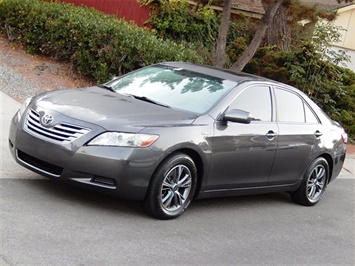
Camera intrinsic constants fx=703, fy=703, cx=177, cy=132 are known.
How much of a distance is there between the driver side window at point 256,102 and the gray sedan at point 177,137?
0.01 meters

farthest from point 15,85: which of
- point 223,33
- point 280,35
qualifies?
point 280,35

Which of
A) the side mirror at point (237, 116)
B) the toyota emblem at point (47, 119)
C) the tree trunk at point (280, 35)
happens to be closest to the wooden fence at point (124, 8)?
the tree trunk at point (280, 35)

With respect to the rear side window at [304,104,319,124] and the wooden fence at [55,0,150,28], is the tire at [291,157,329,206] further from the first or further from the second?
the wooden fence at [55,0,150,28]

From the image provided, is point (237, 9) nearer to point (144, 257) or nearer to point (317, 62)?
point (317, 62)

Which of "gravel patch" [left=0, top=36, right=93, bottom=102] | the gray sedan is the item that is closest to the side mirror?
the gray sedan

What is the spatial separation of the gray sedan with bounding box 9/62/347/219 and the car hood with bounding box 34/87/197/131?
11 millimetres

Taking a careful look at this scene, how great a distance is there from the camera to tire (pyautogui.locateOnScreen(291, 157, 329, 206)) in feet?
30.0

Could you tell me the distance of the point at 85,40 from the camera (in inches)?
547

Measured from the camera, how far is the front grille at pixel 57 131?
692 centimetres

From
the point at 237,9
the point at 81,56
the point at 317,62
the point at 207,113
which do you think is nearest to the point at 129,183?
the point at 207,113

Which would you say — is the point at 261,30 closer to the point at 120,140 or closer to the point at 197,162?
the point at 197,162

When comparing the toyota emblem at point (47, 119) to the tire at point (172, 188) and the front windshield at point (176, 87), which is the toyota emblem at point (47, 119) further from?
the front windshield at point (176, 87)

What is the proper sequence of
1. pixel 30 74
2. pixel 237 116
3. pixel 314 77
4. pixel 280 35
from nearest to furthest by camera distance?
pixel 237 116
pixel 30 74
pixel 314 77
pixel 280 35

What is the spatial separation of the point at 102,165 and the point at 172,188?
834 mm
